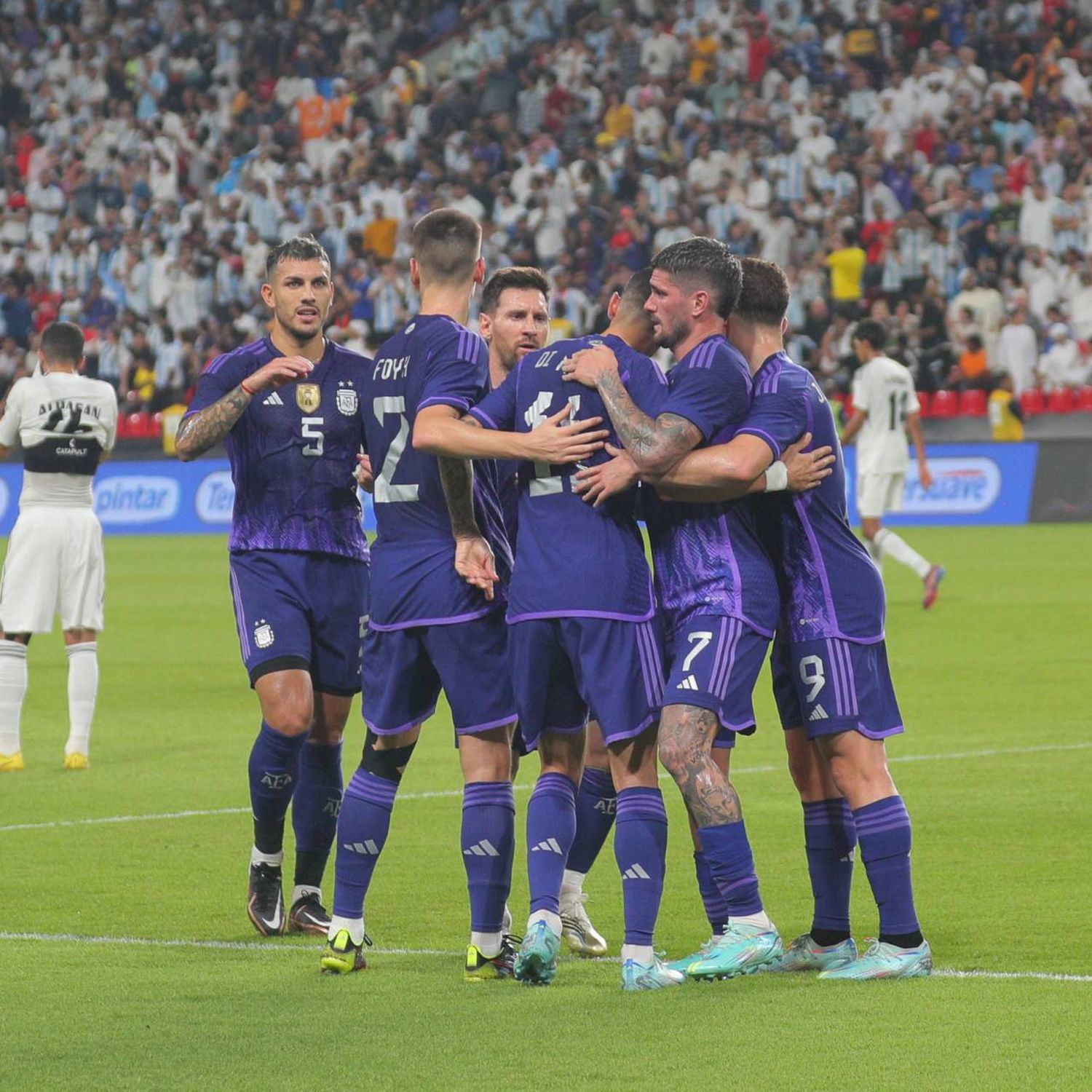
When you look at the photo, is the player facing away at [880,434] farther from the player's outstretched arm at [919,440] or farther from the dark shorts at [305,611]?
the dark shorts at [305,611]

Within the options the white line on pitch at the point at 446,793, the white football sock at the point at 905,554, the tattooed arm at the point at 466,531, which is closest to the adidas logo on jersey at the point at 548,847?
the tattooed arm at the point at 466,531

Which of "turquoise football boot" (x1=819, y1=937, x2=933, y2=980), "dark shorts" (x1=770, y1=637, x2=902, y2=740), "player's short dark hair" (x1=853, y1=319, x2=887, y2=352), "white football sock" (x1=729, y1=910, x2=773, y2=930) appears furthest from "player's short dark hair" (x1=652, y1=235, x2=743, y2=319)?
"player's short dark hair" (x1=853, y1=319, x2=887, y2=352)

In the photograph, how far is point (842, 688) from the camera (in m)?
5.62

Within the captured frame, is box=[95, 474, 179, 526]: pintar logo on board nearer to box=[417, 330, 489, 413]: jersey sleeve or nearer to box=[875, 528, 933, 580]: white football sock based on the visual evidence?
box=[875, 528, 933, 580]: white football sock

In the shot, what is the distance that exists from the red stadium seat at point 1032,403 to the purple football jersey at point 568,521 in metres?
18.3

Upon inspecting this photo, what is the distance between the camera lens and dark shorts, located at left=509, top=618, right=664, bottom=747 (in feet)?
18.0

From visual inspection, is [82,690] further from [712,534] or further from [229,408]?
[712,534]

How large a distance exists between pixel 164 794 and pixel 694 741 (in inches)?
186

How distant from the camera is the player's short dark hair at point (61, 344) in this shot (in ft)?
34.0

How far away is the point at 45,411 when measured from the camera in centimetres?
1023

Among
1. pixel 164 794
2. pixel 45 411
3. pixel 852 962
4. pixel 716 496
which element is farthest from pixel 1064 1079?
pixel 45 411

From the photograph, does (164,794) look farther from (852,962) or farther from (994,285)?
(994,285)

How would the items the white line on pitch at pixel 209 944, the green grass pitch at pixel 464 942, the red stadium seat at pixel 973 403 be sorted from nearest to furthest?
the green grass pitch at pixel 464 942 < the white line on pitch at pixel 209 944 < the red stadium seat at pixel 973 403

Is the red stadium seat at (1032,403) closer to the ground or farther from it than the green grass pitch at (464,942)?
farther from it
